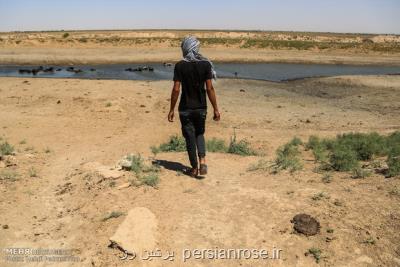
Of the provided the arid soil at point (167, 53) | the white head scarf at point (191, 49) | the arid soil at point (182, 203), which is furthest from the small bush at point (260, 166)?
the arid soil at point (167, 53)

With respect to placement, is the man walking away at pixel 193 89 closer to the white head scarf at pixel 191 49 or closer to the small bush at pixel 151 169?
the white head scarf at pixel 191 49

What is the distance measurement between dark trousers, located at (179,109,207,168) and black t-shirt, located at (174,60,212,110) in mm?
98

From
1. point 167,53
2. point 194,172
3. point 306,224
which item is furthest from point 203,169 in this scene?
point 167,53

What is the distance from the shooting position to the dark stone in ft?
17.5

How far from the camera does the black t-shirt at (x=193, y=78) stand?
6.70m

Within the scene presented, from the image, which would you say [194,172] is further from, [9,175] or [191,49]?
[9,175]

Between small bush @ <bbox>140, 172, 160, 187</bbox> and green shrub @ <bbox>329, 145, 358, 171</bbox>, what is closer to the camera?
small bush @ <bbox>140, 172, 160, 187</bbox>

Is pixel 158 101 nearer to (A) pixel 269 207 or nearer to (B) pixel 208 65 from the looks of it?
(B) pixel 208 65

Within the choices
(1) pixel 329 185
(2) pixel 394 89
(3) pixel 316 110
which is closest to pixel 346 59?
(2) pixel 394 89

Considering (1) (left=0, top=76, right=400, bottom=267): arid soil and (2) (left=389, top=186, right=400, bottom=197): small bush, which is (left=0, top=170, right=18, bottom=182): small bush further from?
(2) (left=389, top=186, right=400, bottom=197): small bush

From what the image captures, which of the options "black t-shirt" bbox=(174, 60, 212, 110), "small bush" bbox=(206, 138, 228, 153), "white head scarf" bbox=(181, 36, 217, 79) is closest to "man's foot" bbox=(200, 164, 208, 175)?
"black t-shirt" bbox=(174, 60, 212, 110)

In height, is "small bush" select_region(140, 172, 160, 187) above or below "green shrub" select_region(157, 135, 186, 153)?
above

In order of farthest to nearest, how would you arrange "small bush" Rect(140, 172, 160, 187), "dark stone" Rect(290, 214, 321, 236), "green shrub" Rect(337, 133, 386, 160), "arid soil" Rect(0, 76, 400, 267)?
"green shrub" Rect(337, 133, 386, 160) → "small bush" Rect(140, 172, 160, 187) → "dark stone" Rect(290, 214, 321, 236) → "arid soil" Rect(0, 76, 400, 267)

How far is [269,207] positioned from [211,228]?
0.90 meters
